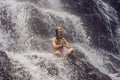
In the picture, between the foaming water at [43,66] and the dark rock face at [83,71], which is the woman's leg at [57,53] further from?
the dark rock face at [83,71]

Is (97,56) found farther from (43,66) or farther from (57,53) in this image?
(43,66)

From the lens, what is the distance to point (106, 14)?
52.1 ft

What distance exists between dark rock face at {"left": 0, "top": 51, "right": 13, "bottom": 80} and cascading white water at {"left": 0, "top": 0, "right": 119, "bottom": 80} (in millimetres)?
240

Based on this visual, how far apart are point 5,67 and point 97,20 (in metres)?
8.07

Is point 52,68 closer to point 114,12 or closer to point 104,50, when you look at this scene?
point 104,50

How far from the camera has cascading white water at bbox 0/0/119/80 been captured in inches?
327

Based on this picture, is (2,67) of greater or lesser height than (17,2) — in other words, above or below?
below

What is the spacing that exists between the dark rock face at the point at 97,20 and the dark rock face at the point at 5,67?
20.9 feet

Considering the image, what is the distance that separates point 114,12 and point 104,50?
4138 millimetres

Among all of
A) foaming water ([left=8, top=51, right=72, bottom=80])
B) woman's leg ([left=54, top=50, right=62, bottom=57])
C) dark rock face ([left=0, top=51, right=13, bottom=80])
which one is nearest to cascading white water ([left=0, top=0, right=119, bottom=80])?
foaming water ([left=8, top=51, right=72, bottom=80])

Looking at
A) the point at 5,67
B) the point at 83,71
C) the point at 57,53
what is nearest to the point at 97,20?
the point at 57,53

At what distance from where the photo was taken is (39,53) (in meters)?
9.80

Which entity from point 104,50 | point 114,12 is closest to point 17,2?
point 104,50

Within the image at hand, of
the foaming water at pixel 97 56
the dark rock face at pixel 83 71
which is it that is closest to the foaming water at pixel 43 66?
the dark rock face at pixel 83 71
